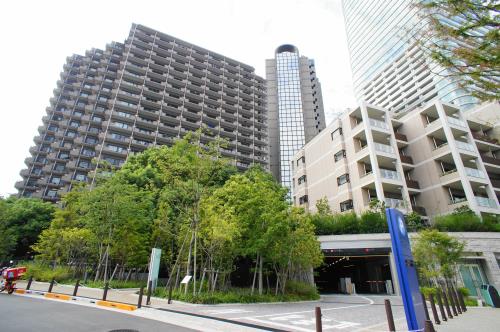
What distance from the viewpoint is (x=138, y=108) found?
57438 millimetres

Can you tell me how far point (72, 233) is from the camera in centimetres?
1983

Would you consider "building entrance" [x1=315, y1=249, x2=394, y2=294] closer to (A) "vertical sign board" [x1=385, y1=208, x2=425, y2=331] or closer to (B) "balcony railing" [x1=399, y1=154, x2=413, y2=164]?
(B) "balcony railing" [x1=399, y1=154, x2=413, y2=164]

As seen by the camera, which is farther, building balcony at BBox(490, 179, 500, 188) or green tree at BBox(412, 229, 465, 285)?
building balcony at BBox(490, 179, 500, 188)

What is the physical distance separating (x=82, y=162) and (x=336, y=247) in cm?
5360

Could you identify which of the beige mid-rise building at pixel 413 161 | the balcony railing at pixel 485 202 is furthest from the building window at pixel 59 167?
the balcony railing at pixel 485 202

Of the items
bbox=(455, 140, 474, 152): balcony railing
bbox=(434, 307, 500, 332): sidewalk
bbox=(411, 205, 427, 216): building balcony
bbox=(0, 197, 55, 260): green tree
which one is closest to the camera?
bbox=(434, 307, 500, 332): sidewalk

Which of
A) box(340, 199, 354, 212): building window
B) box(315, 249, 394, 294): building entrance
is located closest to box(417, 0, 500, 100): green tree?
box(315, 249, 394, 294): building entrance

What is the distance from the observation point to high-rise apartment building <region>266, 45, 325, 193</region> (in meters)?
A: 72.9

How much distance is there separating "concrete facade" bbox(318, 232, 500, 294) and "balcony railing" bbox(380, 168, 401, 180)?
7.64 m

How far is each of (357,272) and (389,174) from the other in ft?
38.2

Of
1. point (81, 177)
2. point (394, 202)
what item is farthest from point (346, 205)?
point (81, 177)

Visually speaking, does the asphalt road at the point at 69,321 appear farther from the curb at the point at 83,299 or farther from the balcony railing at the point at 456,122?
the balcony railing at the point at 456,122

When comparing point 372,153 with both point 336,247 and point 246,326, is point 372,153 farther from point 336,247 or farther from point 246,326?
point 246,326

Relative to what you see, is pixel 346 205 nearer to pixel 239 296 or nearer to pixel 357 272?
pixel 357 272
